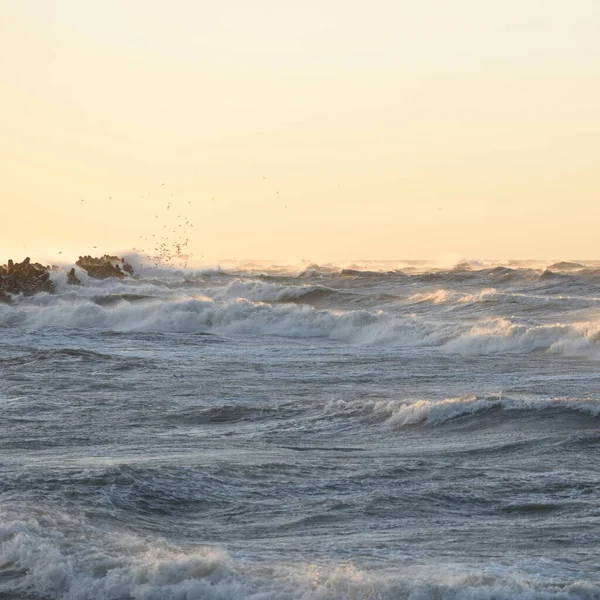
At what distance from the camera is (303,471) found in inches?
506

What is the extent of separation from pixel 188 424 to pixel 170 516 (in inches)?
220

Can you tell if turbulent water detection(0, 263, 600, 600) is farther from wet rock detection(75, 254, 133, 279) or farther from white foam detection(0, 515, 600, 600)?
wet rock detection(75, 254, 133, 279)

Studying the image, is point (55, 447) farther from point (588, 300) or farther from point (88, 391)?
point (588, 300)

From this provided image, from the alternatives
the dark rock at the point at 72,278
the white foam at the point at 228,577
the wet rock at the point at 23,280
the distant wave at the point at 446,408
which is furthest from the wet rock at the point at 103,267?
the white foam at the point at 228,577

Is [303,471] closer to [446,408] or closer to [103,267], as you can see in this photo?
[446,408]

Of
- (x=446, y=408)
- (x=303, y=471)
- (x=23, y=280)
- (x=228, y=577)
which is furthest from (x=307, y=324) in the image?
(x=228, y=577)

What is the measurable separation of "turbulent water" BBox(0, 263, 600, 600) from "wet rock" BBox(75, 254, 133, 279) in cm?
3555

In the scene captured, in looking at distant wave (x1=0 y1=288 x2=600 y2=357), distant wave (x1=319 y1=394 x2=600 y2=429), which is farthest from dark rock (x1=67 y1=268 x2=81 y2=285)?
distant wave (x1=319 y1=394 x2=600 y2=429)

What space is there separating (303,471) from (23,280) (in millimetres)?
40373

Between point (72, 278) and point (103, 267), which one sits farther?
point (103, 267)

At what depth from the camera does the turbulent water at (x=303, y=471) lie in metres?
8.89

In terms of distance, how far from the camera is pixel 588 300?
4162 cm

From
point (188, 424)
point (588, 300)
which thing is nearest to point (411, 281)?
point (588, 300)

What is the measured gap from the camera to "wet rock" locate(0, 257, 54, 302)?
49812mm
